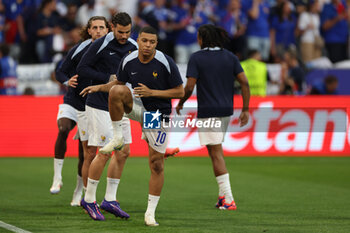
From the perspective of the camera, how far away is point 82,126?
9.36 m

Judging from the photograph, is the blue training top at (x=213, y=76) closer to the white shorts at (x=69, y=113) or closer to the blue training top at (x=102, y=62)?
the blue training top at (x=102, y=62)

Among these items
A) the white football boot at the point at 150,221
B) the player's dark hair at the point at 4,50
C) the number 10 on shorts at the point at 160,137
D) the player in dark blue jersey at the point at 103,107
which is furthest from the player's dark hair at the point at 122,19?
the player's dark hair at the point at 4,50

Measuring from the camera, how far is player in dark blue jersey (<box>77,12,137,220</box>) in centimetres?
847

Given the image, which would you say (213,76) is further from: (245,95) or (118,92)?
(118,92)

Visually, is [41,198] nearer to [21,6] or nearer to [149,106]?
[149,106]

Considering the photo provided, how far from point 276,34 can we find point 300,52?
3.41 feet

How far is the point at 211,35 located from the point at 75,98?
83.0 inches

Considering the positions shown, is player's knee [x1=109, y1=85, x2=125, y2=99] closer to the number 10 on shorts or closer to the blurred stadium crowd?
the number 10 on shorts

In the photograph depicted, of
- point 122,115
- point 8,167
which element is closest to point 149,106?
point 122,115

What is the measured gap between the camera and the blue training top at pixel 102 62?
8617mm

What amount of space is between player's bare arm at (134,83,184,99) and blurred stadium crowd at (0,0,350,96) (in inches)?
422

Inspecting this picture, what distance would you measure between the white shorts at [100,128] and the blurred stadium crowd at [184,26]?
387 inches

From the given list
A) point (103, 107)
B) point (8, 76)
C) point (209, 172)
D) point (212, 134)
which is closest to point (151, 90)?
point (103, 107)

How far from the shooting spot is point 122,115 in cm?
803
